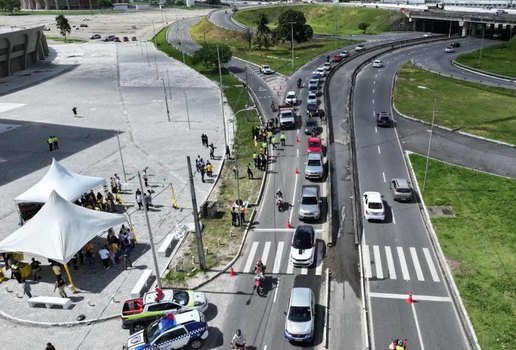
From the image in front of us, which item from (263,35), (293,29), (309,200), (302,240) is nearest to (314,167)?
(309,200)

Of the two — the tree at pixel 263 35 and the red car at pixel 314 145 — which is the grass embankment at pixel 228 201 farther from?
the tree at pixel 263 35

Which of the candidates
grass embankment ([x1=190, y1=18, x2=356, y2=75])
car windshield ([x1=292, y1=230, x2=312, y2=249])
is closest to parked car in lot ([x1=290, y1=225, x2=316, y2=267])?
car windshield ([x1=292, y1=230, x2=312, y2=249])

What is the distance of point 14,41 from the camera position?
88500 millimetres

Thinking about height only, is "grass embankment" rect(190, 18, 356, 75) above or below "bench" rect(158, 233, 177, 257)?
above

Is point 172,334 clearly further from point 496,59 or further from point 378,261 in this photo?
point 496,59

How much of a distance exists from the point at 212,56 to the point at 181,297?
2740 inches

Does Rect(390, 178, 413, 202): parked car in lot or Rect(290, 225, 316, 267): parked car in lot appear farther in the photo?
Rect(390, 178, 413, 202): parked car in lot

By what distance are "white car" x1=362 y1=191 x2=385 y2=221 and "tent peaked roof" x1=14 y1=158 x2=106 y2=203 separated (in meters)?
21.8

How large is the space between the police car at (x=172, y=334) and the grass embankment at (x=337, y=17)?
133560 mm

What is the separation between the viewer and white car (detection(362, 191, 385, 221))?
3241 cm

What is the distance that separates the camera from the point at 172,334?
21.3 m

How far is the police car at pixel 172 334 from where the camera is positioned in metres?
21.2

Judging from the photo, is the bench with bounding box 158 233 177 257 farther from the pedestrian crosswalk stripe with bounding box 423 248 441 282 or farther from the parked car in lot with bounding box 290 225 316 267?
the pedestrian crosswalk stripe with bounding box 423 248 441 282

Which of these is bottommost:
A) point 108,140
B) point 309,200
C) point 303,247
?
point 303,247
